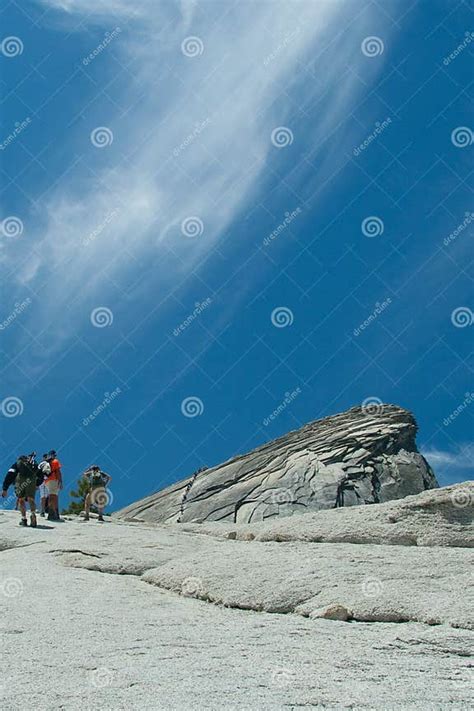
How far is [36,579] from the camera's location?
44.3 feet

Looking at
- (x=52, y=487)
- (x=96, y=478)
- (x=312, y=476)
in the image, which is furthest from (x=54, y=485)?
(x=312, y=476)

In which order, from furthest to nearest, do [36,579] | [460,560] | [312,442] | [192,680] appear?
1. [312,442]
2. [36,579]
3. [460,560]
4. [192,680]

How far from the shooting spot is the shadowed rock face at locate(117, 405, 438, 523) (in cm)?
3027

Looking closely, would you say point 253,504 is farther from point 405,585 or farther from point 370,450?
point 405,585

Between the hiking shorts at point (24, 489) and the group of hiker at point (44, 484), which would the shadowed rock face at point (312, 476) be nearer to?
the group of hiker at point (44, 484)

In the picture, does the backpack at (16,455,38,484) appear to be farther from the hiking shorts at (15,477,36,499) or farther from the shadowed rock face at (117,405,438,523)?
the shadowed rock face at (117,405,438,523)

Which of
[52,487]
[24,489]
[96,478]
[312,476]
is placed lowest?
[24,489]

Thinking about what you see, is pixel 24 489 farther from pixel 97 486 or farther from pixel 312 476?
pixel 312 476

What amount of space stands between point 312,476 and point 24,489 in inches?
520

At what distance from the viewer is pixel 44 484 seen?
23516 millimetres

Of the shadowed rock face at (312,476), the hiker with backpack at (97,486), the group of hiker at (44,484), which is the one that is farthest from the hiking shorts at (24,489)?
the shadowed rock face at (312,476)

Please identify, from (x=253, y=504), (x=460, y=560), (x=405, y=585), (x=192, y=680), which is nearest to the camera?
(x=192, y=680)

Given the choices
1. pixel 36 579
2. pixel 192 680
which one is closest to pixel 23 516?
pixel 36 579

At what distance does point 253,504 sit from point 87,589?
716 inches
